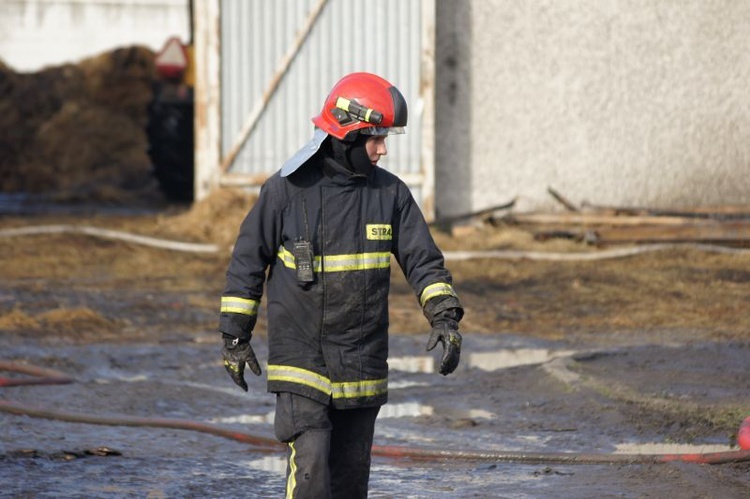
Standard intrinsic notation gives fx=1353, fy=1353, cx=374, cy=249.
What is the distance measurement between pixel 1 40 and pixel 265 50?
2084 cm

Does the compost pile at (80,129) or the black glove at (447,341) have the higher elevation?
the compost pile at (80,129)

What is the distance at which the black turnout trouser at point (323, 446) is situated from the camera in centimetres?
438

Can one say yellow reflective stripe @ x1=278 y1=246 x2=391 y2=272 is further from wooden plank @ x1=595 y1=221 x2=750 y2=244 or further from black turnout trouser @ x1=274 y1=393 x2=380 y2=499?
wooden plank @ x1=595 y1=221 x2=750 y2=244

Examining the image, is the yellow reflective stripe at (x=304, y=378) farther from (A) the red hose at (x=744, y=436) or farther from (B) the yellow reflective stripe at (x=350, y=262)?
(A) the red hose at (x=744, y=436)

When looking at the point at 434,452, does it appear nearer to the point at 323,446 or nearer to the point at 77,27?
the point at 323,446

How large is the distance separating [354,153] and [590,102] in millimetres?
9977

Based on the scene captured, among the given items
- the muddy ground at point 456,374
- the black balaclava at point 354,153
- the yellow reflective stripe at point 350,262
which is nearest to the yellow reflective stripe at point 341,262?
the yellow reflective stripe at point 350,262

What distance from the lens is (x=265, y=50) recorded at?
14.1 meters

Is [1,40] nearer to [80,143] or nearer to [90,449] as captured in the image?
[80,143]

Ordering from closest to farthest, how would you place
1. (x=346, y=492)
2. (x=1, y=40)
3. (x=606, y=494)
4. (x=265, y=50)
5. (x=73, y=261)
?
(x=346, y=492)
(x=606, y=494)
(x=73, y=261)
(x=265, y=50)
(x=1, y=40)

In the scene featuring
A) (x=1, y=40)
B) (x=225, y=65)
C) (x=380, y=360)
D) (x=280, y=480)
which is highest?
(x=1, y=40)

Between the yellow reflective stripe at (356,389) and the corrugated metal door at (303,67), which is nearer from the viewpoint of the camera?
the yellow reflective stripe at (356,389)

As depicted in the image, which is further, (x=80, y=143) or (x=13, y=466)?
(x=80, y=143)

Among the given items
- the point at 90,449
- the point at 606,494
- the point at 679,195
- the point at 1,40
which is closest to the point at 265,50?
the point at 679,195
